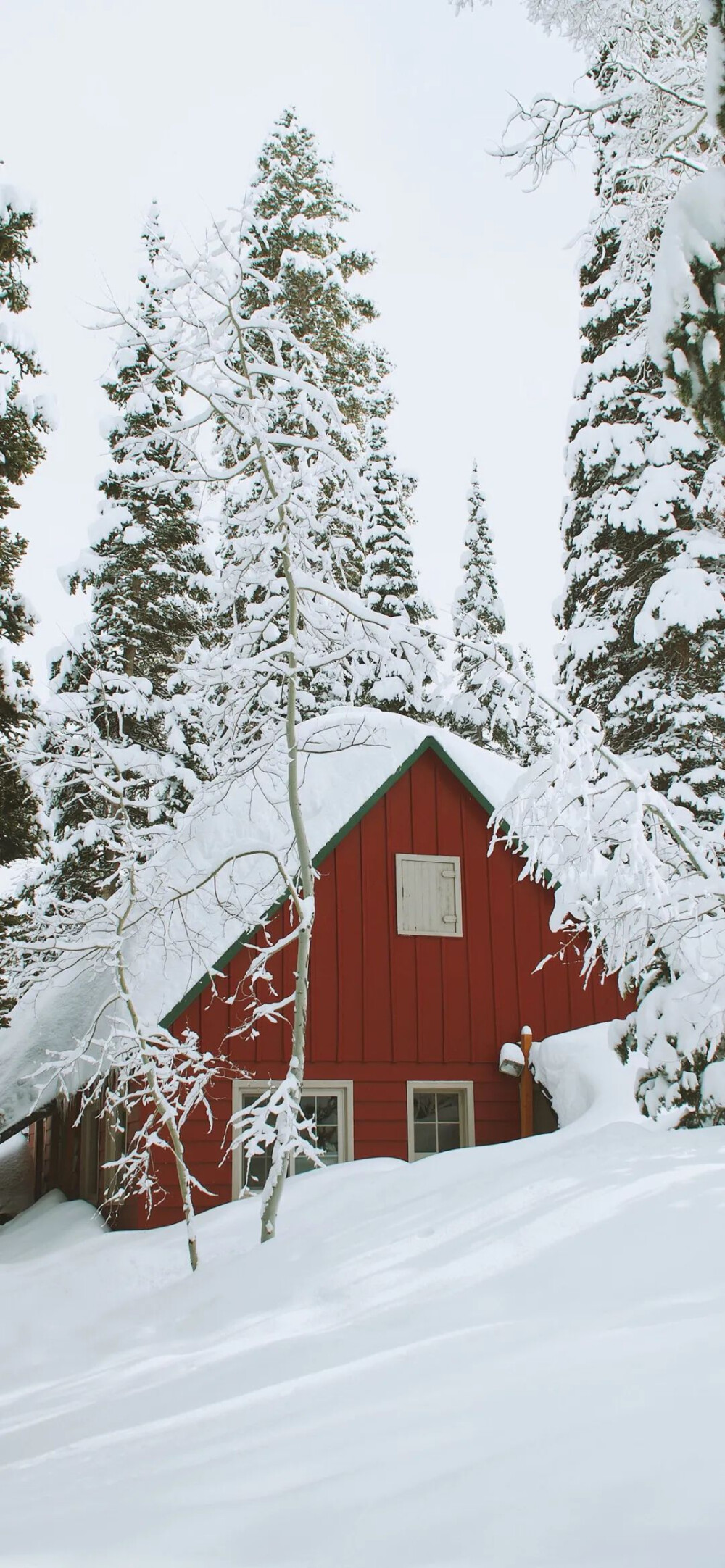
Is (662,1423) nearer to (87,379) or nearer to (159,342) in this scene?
(159,342)

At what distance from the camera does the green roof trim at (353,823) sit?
11.4 m

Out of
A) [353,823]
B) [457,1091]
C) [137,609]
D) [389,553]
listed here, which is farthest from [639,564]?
[389,553]

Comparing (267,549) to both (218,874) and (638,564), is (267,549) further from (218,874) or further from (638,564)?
(638,564)

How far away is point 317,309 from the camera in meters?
24.6

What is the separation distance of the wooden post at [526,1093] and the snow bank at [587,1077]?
119mm

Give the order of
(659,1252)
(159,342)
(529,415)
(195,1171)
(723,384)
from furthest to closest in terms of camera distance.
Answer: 1. (195,1171)
2. (529,415)
3. (159,342)
4. (659,1252)
5. (723,384)

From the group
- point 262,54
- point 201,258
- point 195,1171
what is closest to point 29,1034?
point 195,1171

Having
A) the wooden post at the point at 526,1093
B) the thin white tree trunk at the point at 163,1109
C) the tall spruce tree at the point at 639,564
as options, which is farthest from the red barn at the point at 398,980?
the tall spruce tree at the point at 639,564

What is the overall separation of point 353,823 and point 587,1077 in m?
3.71

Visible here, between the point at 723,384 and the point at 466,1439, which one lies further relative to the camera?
the point at 466,1439

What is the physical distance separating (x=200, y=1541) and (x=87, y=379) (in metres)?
8.30

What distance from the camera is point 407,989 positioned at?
1284 centimetres

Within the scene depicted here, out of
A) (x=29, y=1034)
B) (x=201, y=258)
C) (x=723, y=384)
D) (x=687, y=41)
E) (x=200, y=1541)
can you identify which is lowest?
(x=200, y=1541)

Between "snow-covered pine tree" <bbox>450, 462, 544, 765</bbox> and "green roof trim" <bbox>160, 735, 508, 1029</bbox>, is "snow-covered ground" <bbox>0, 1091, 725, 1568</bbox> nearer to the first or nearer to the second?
"green roof trim" <bbox>160, 735, 508, 1029</bbox>
